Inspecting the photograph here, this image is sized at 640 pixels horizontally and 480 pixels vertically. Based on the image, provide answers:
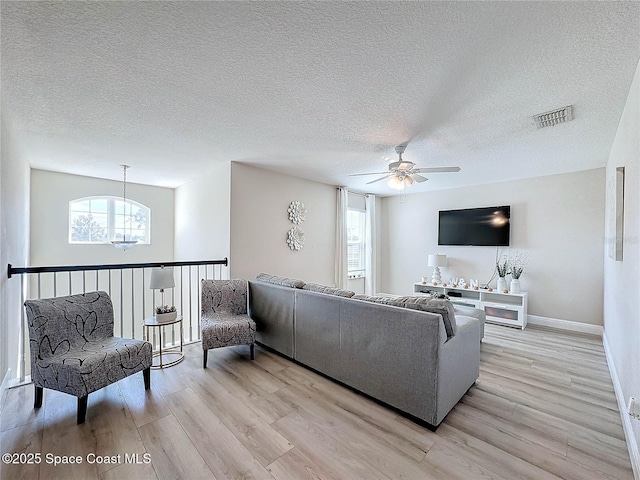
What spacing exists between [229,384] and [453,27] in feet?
10.5

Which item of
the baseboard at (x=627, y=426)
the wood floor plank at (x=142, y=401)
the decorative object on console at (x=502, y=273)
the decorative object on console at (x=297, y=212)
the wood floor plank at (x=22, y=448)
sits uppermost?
the decorative object on console at (x=297, y=212)

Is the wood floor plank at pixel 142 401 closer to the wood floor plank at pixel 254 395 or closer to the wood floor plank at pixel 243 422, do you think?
the wood floor plank at pixel 243 422

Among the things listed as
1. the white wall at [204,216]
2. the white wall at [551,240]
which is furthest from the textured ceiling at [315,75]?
the white wall at [551,240]

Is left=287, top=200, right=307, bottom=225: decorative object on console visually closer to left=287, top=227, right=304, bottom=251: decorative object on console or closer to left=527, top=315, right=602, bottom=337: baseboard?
left=287, top=227, right=304, bottom=251: decorative object on console

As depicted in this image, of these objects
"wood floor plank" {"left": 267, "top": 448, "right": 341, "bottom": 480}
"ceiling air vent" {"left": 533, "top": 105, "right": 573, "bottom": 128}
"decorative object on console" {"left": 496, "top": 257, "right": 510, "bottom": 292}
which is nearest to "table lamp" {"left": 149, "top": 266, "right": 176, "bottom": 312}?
"wood floor plank" {"left": 267, "top": 448, "right": 341, "bottom": 480}

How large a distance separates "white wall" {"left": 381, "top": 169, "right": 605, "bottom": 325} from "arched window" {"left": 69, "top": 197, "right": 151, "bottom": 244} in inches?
239

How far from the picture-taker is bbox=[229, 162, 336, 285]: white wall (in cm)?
407

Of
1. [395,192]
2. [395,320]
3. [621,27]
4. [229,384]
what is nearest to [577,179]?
[395,192]

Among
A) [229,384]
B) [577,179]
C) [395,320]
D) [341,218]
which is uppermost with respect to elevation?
[577,179]

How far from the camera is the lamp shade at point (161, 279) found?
9.72ft

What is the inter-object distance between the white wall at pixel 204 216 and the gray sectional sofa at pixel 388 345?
63.8 inches

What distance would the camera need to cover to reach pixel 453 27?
150cm

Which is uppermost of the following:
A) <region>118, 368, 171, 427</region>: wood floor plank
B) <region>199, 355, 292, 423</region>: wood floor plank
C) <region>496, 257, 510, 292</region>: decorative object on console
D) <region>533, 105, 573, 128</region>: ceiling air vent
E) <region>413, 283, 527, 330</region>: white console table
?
<region>533, 105, 573, 128</region>: ceiling air vent

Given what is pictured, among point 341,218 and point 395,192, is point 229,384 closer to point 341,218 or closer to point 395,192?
point 341,218
